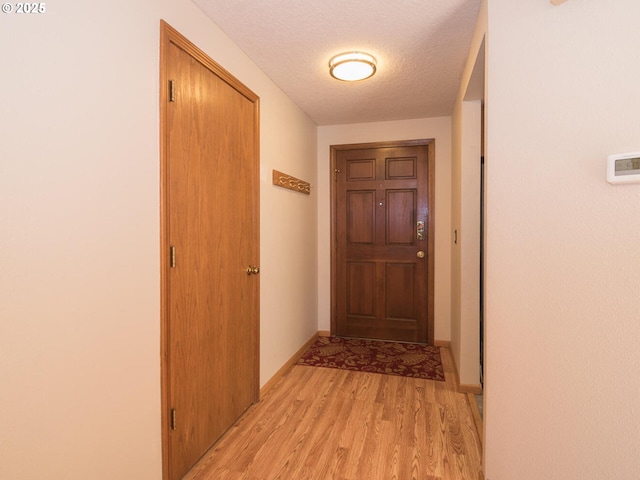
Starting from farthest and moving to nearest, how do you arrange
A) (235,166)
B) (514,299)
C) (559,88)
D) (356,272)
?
(356,272) → (235,166) → (514,299) → (559,88)

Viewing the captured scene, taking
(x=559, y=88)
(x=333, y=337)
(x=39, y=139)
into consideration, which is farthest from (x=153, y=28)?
(x=333, y=337)

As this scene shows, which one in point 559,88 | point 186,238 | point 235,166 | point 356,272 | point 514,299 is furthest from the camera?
point 356,272

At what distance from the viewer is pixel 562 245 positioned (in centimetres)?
140

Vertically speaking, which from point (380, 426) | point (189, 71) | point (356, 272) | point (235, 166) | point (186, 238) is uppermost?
point (189, 71)

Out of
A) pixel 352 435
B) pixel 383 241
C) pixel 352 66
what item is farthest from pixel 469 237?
pixel 352 435

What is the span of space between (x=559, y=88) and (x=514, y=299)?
896 millimetres

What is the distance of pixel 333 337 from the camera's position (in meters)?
3.99

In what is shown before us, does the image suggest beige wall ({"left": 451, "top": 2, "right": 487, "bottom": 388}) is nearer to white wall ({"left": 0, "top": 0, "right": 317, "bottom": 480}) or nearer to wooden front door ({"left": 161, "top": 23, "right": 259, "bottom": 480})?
wooden front door ({"left": 161, "top": 23, "right": 259, "bottom": 480})

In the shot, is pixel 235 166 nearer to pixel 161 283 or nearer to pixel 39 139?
pixel 161 283

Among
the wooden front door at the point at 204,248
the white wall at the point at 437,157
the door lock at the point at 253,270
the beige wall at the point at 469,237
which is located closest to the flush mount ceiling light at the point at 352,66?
the wooden front door at the point at 204,248

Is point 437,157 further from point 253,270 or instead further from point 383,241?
point 253,270

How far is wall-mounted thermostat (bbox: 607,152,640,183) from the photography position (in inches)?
47.4

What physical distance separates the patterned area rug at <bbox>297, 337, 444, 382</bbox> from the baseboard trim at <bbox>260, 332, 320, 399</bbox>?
44mm

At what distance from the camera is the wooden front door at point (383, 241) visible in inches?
147
